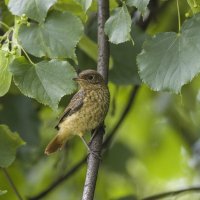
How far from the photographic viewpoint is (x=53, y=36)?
12.8 feet

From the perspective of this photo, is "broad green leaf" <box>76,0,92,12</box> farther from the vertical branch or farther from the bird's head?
the bird's head

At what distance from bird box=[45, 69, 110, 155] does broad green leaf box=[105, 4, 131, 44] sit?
2.11 feet

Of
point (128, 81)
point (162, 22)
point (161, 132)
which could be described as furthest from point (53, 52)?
point (161, 132)

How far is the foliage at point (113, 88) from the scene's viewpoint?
12.2 ft

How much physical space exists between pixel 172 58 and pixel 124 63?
1.44 metres

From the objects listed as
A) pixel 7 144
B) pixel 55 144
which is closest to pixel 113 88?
pixel 55 144

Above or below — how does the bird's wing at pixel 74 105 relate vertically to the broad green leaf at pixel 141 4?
below

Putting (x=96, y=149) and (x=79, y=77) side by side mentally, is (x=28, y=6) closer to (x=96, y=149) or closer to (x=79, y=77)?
(x=96, y=149)

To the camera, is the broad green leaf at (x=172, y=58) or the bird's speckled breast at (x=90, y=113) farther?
the bird's speckled breast at (x=90, y=113)

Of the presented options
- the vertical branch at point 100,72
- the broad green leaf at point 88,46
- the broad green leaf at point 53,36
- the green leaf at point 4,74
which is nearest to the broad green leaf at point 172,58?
the vertical branch at point 100,72

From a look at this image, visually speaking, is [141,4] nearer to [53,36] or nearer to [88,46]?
[53,36]

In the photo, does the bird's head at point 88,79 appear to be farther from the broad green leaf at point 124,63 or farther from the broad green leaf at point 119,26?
the broad green leaf at point 119,26

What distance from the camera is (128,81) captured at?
5.12 meters

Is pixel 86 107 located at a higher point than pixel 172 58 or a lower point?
lower
